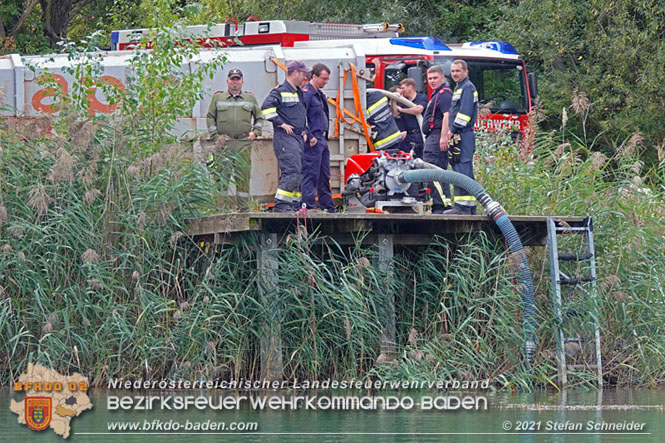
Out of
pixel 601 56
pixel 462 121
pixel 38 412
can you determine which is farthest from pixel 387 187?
pixel 601 56

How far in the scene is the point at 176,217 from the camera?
11.1m

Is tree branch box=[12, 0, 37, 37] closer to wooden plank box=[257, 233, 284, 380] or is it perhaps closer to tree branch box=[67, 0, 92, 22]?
tree branch box=[67, 0, 92, 22]

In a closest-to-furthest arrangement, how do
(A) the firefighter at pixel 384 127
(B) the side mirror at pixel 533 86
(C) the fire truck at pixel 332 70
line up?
(A) the firefighter at pixel 384 127, (C) the fire truck at pixel 332 70, (B) the side mirror at pixel 533 86

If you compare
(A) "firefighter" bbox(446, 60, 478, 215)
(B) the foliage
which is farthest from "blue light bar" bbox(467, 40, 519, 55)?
(A) "firefighter" bbox(446, 60, 478, 215)

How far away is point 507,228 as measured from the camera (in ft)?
35.8

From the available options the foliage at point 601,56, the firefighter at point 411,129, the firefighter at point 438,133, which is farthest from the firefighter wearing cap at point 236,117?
the foliage at point 601,56

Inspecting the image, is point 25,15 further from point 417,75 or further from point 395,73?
point 417,75

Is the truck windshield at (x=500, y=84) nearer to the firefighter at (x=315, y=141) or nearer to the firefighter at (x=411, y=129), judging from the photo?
the firefighter at (x=411, y=129)

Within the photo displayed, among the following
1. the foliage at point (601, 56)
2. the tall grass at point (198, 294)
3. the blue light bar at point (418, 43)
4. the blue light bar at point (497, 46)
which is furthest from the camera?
the foliage at point (601, 56)

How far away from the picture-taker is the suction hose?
10703mm

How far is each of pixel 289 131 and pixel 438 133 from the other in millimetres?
1639

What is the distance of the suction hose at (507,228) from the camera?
10.7 metres

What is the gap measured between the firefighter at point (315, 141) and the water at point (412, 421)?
96.6 inches

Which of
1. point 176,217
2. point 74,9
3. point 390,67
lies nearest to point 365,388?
point 176,217
